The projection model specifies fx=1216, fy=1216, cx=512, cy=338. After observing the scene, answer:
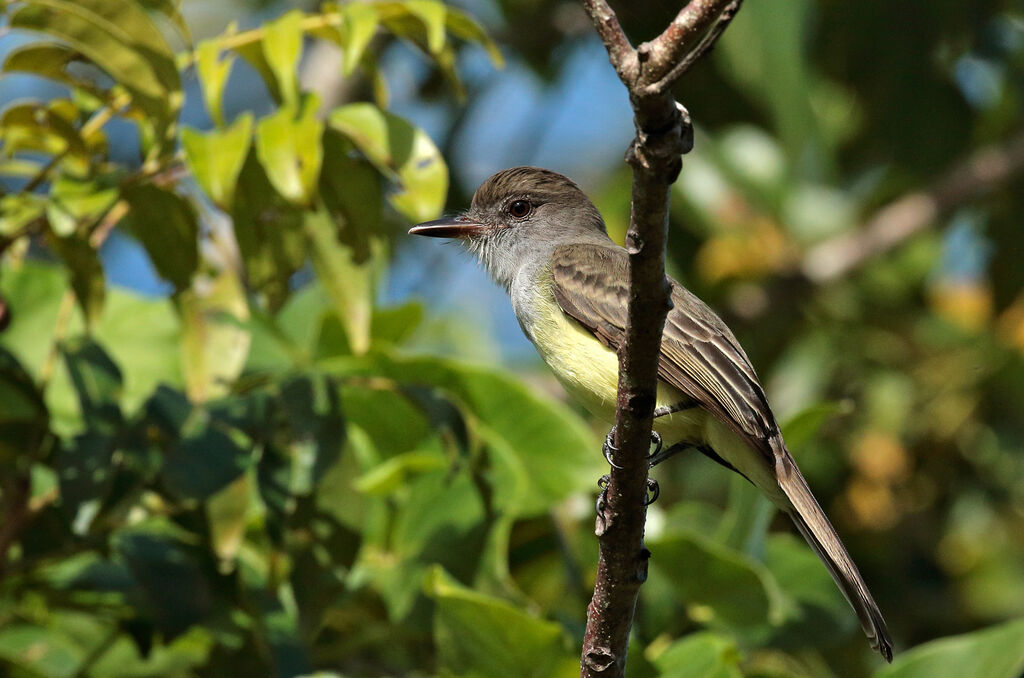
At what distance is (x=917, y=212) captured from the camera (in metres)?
6.20

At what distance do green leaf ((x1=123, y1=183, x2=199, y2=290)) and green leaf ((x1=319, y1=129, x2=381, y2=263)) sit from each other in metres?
0.37

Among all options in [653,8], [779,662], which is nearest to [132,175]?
[779,662]

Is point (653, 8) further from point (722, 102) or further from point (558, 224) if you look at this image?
point (558, 224)

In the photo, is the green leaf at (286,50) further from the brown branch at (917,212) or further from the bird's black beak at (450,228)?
the brown branch at (917,212)

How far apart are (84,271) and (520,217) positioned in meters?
1.63

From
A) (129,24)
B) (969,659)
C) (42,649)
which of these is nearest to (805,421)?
(969,659)

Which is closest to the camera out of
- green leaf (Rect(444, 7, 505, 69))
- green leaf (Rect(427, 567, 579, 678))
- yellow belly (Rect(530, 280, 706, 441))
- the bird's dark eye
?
green leaf (Rect(427, 567, 579, 678))

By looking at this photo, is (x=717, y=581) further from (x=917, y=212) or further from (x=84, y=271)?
(x=917, y=212)

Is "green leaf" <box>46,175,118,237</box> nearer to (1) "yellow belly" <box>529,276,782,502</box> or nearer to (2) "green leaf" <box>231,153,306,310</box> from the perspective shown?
(2) "green leaf" <box>231,153,306,310</box>

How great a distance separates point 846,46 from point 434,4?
292 cm

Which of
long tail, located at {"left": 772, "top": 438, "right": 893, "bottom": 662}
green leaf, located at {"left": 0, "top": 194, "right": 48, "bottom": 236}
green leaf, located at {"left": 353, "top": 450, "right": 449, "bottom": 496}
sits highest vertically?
green leaf, located at {"left": 0, "top": 194, "right": 48, "bottom": 236}

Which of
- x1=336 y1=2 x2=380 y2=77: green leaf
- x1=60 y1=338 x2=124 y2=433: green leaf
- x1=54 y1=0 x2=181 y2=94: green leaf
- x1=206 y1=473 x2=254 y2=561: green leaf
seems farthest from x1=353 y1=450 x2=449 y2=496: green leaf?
x1=54 y1=0 x2=181 y2=94: green leaf

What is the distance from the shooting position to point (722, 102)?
6387 mm

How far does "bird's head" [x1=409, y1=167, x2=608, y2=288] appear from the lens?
418 centimetres
